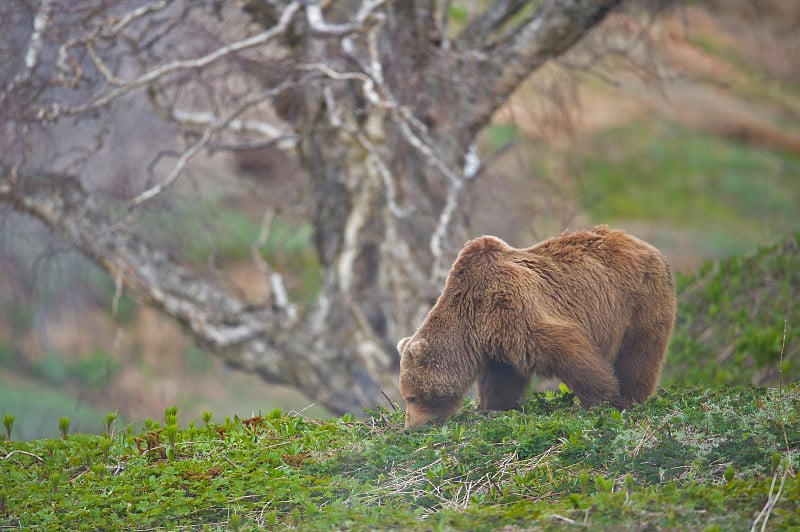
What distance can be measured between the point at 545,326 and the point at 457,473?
1094 millimetres

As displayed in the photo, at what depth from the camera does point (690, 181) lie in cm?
2617

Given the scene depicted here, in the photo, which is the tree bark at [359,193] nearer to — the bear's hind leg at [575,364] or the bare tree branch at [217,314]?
the bare tree branch at [217,314]

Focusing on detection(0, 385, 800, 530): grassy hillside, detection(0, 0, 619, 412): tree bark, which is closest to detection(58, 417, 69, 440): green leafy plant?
detection(0, 385, 800, 530): grassy hillside

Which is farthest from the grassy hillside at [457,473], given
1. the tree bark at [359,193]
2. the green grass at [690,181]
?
the green grass at [690,181]

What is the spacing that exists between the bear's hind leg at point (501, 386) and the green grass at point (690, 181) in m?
17.1

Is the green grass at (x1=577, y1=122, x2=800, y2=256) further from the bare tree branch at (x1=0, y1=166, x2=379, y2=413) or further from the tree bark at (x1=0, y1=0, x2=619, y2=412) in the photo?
the bare tree branch at (x1=0, y1=166, x2=379, y2=413)

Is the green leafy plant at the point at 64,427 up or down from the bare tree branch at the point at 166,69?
down

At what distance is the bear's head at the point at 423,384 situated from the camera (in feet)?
19.4

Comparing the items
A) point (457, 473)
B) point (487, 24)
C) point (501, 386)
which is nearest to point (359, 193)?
point (487, 24)

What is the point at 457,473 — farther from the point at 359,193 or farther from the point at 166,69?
the point at 359,193

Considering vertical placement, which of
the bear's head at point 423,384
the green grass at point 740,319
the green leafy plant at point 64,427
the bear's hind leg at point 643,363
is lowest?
the green grass at point 740,319

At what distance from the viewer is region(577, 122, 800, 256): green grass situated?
24.3 meters

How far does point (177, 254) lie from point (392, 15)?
157 inches

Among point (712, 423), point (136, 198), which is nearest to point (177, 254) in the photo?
point (136, 198)
